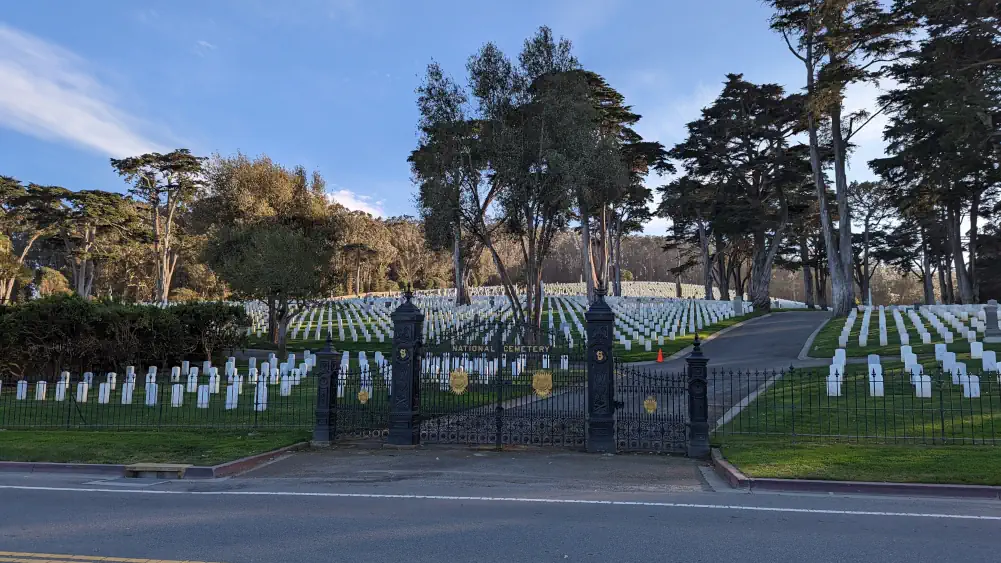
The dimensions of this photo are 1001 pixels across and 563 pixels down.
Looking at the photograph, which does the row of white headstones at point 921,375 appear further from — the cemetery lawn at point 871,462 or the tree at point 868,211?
the tree at point 868,211

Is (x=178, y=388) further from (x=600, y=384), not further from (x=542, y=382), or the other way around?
(x=600, y=384)

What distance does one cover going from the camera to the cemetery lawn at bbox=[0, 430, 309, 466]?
11.3 meters

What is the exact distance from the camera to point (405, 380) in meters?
12.7

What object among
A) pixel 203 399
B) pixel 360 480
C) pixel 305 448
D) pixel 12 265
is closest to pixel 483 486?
pixel 360 480

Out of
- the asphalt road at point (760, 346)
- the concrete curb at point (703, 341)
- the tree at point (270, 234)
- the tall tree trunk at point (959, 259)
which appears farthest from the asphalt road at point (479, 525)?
the tall tree trunk at point (959, 259)

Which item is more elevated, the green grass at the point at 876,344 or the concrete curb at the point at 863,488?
the green grass at the point at 876,344

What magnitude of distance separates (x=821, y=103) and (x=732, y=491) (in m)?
30.8

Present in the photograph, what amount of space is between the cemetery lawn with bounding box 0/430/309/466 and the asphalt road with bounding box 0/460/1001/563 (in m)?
2.28

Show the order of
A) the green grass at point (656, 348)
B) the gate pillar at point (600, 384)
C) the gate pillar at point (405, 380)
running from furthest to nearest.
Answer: the green grass at point (656, 348) → the gate pillar at point (405, 380) → the gate pillar at point (600, 384)

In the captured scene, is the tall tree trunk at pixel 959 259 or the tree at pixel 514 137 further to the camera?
the tall tree trunk at pixel 959 259

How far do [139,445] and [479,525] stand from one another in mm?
8775

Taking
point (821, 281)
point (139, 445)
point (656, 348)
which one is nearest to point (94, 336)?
point (139, 445)

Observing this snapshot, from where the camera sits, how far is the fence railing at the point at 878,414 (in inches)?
468

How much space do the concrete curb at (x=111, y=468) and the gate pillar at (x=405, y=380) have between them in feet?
8.51
